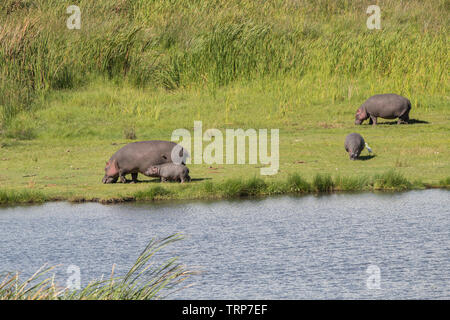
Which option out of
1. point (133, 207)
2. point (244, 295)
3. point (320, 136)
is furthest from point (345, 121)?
point (244, 295)

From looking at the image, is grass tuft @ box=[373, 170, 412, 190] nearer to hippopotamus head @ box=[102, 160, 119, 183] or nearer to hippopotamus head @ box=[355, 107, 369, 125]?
hippopotamus head @ box=[102, 160, 119, 183]

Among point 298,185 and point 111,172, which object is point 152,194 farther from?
point 298,185

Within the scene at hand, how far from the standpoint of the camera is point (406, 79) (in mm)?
29156

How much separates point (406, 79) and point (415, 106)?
1.73 metres

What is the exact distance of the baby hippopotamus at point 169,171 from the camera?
57.8 ft

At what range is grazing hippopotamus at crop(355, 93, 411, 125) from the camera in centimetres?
2506

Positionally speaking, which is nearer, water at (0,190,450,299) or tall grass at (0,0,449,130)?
water at (0,190,450,299)

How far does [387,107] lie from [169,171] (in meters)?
9.52

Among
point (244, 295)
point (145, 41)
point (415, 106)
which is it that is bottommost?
point (244, 295)

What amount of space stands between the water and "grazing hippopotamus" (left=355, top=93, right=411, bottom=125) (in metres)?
8.24

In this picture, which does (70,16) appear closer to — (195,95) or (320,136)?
(195,95)

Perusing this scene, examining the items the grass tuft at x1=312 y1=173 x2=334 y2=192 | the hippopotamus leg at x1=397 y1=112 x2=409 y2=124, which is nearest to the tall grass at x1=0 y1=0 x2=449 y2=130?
the hippopotamus leg at x1=397 y1=112 x2=409 y2=124
